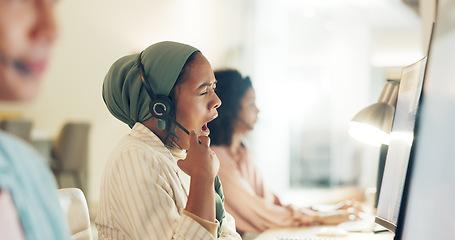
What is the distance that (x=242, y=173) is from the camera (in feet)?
7.11

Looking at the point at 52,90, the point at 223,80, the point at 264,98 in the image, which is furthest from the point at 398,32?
the point at 223,80

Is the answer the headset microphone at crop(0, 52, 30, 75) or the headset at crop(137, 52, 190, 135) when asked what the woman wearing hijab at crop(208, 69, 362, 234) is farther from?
the headset microphone at crop(0, 52, 30, 75)

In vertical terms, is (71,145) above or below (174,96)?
below

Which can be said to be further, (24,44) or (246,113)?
(246,113)

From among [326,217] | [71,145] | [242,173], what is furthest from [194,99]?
[71,145]

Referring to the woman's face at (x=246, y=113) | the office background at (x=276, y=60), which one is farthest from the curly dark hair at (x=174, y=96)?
the office background at (x=276, y=60)

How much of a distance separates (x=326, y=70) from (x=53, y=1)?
24.5ft

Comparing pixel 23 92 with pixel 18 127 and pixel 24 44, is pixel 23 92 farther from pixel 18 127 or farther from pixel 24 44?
pixel 18 127

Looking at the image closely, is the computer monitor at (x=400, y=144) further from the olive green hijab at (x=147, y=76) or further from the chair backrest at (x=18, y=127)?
the chair backrest at (x=18, y=127)

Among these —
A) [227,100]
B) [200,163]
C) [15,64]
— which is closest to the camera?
[15,64]

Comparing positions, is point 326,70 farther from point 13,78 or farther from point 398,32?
point 13,78

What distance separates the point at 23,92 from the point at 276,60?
5145mm

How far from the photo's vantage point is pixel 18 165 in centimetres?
41

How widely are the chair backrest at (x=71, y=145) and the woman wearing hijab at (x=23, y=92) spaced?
5271mm
